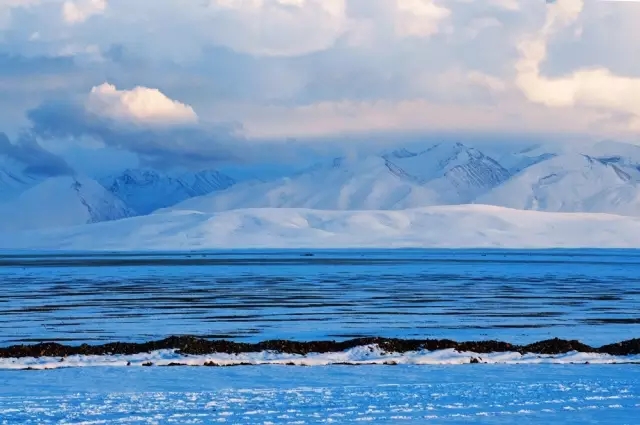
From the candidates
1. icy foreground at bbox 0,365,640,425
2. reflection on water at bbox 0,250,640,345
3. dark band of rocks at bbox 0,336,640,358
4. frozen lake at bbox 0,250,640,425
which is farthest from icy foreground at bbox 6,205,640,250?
icy foreground at bbox 0,365,640,425

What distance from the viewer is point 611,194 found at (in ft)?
634

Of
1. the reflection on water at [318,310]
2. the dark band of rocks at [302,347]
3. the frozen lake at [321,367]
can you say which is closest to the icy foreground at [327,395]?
the frozen lake at [321,367]

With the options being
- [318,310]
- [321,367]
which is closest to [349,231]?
[318,310]

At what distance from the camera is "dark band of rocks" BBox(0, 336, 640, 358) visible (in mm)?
15711

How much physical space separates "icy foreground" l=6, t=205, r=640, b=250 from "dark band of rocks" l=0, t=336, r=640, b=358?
4022 inches

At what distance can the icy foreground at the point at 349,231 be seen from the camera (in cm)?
12212

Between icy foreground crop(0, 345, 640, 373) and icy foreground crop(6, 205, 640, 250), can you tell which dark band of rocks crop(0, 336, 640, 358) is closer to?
icy foreground crop(0, 345, 640, 373)

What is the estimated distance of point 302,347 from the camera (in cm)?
1612

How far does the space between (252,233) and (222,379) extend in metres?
113

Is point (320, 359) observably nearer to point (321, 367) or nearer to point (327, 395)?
point (321, 367)

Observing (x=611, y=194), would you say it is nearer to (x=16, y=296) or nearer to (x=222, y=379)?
(x=16, y=296)

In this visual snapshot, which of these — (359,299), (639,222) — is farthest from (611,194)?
(359,299)

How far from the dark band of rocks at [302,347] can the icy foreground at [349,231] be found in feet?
335

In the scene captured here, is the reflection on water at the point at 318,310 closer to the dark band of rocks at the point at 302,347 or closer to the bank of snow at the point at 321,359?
the dark band of rocks at the point at 302,347
